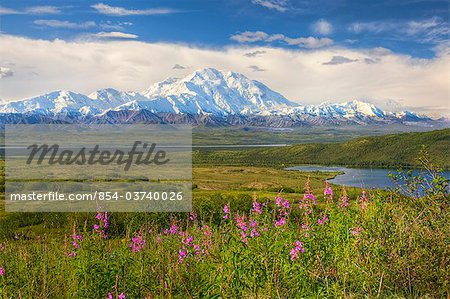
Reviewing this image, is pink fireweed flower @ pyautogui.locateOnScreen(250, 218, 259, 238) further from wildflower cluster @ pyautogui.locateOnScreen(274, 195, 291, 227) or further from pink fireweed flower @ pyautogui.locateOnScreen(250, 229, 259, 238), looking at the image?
wildflower cluster @ pyautogui.locateOnScreen(274, 195, 291, 227)

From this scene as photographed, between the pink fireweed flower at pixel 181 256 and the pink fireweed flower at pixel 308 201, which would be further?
the pink fireweed flower at pixel 308 201

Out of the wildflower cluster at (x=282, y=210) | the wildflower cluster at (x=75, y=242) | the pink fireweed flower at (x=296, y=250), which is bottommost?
the wildflower cluster at (x=75, y=242)

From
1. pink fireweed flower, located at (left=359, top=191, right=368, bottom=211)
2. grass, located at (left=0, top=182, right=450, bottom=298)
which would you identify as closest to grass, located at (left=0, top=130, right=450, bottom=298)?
grass, located at (left=0, top=182, right=450, bottom=298)

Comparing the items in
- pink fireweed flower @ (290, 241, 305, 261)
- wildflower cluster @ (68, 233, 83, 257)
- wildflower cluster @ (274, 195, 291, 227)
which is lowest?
wildflower cluster @ (68, 233, 83, 257)

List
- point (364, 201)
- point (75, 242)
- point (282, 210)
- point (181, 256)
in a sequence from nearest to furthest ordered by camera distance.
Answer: point (181, 256), point (282, 210), point (75, 242), point (364, 201)

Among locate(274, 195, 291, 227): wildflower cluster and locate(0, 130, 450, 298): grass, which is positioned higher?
locate(274, 195, 291, 227): wildflower cluster

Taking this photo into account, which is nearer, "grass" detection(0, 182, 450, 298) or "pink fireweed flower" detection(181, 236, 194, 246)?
"grass" detection(0, 182, 450, 298)

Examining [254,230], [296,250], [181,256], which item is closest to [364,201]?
[254,230]

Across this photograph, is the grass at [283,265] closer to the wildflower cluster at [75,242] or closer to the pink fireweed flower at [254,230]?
the pink fireweed flower at [254,230]

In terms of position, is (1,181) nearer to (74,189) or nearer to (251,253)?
(74,189)

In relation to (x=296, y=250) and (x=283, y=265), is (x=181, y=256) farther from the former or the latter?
(x=296, y=250)

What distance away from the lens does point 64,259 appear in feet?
28.7

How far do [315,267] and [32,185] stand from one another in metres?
89.4

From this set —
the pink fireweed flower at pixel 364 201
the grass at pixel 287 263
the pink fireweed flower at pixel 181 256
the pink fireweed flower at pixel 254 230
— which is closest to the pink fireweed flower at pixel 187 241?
the grass at pixel 287 263
